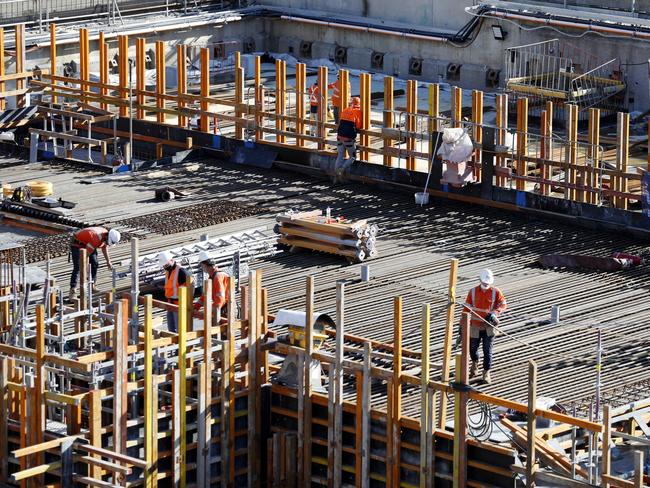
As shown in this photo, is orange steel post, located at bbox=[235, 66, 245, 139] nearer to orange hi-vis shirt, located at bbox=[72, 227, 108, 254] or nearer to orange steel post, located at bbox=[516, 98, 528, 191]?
orange steel post, located at bbox=[516, 98, 528, 191]

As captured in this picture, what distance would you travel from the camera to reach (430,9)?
190ft

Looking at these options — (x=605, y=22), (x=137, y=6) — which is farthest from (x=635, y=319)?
(x=137, y=6)

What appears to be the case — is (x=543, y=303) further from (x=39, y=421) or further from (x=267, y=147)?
(x=267, y=147)

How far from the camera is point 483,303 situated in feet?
98.4

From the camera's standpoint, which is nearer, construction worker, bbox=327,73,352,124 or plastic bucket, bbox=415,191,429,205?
plastic bucket, bbox=415,191,429,205

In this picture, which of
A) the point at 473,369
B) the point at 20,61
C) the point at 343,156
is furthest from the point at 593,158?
the point at 20,61

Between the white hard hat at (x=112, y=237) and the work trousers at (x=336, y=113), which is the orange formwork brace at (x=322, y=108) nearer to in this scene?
the work trousers at (x=336, y=113)

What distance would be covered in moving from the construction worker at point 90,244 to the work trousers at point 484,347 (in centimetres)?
666

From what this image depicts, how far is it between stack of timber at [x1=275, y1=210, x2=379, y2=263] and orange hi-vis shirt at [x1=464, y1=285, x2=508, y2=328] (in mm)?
7076

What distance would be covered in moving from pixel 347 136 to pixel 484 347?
13474 millimetres

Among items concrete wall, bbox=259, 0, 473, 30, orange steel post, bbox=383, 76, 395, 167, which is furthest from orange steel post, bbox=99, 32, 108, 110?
concrete wall, bbox=259, 0, 473, 30

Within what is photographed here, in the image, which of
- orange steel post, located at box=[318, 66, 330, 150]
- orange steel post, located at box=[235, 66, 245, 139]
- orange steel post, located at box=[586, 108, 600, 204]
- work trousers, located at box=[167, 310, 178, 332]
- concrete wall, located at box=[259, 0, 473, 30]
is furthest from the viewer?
concrete wall, located at box=[259, 0, 473, 30]

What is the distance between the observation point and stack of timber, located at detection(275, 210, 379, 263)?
121 feet

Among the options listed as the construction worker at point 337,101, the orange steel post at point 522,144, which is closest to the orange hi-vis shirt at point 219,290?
the orange steel post at point 522,144
